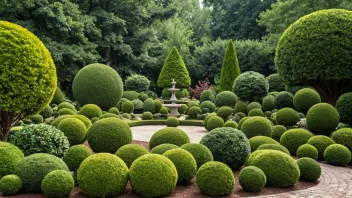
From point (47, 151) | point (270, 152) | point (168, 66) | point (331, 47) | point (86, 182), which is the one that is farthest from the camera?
point (168, 66)

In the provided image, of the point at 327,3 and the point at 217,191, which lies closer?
the point at 217,191

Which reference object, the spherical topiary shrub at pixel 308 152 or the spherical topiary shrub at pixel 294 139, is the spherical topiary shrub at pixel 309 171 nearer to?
the spherical topiary shrub at pixel 308 152

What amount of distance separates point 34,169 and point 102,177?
1.50 meters

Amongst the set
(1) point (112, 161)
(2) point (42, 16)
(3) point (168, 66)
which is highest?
(2) point (42, 16)

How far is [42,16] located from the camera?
26.5 m

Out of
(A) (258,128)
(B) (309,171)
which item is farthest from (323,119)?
(B) (309,171)

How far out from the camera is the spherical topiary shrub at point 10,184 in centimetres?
725

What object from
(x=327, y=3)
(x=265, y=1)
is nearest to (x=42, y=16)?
(x=327, y=3)

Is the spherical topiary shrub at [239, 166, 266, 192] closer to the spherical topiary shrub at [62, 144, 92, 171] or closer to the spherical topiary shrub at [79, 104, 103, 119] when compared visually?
the spherical topiary shrub at [62, 144, 92, 171]

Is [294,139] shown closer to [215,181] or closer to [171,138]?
[171,138]

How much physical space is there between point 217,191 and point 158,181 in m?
1.24

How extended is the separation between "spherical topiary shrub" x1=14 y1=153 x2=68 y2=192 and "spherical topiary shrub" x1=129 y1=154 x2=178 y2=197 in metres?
1.68

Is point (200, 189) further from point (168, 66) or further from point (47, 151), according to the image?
point (168, 66)

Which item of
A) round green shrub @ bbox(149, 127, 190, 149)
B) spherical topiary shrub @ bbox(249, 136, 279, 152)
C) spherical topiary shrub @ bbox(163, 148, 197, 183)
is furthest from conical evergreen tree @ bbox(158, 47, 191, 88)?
spherical topiary shrub @ bbox(163, 148, 197, 183)
